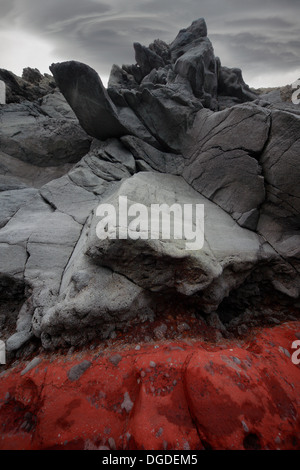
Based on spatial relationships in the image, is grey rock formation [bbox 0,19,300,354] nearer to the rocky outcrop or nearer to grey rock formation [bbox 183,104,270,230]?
grey rock formation [bbox 183,104,270,230]

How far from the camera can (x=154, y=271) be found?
391 cm

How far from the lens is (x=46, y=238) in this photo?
563 cm

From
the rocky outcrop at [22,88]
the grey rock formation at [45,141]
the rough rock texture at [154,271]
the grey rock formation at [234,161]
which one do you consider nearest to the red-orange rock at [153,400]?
the rough rock texture at [154,271]

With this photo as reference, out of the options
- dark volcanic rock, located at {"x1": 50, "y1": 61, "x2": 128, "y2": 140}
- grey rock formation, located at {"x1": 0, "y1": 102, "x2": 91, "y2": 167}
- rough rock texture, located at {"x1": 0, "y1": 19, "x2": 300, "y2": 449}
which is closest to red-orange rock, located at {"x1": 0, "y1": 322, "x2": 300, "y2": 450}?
rough rock texture, located at {"x1": 0, "y1": 19, "x2": 300, "y2": 449}

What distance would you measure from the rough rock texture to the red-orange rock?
0.6 inches

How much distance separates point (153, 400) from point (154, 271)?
2.02m

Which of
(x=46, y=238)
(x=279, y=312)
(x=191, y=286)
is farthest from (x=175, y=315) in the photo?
(x=46, y=238)

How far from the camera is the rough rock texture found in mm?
2498

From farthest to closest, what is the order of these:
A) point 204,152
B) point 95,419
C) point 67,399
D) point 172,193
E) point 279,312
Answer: point 204,152
point 172,193
point 279,312
point 67,399
point 95,419
